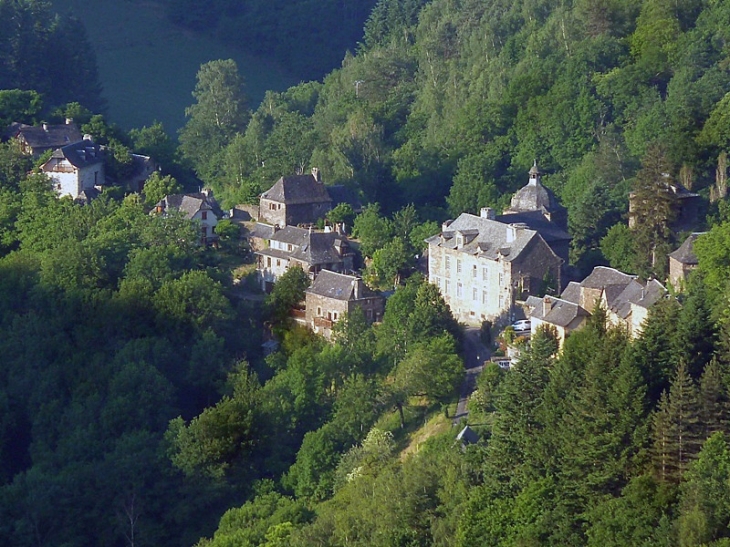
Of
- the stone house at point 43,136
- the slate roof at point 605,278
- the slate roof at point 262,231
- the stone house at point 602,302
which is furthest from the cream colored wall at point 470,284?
the stone house at point 43,136

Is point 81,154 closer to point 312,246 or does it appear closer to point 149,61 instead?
point 312,246

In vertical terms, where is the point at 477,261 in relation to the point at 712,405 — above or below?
above

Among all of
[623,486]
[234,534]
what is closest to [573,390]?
[623,486]

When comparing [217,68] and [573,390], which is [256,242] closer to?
[573,390]

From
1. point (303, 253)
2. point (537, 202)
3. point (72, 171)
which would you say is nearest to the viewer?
point (303, 253)

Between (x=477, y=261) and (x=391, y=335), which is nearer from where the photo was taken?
(x=391, y=335)

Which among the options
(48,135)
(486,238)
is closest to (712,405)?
(486,238)

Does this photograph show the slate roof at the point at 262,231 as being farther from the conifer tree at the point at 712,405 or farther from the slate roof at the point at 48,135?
the conifer tree at the point at 712,405

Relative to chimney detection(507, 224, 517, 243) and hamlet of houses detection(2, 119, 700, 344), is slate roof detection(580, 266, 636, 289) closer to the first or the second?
hamlet of houses detection(2, 119, 700, 344)

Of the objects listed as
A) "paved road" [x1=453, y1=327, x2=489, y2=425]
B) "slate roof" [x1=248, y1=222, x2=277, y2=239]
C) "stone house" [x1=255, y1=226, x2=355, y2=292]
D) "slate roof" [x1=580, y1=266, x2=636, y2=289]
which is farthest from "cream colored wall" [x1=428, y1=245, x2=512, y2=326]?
"slate roof" [x1=248, y1=222, x2=277, y2=239]
